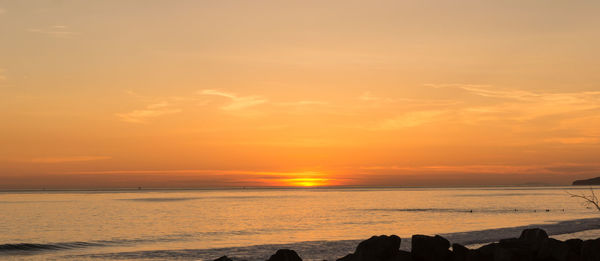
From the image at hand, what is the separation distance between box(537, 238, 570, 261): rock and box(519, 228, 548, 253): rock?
40 centimetres

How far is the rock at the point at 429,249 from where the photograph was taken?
774 inches

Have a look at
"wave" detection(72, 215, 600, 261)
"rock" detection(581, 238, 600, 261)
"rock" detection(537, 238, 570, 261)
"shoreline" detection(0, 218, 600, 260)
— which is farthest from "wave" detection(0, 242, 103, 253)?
"rock" detection(581, 238, 600, 261)

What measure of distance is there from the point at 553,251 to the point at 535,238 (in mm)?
2108

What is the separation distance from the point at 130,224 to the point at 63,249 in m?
20.7

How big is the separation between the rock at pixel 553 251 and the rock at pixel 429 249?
3.15 metres

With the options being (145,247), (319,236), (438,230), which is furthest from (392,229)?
(145,247)

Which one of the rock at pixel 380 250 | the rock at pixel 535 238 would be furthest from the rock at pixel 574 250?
the rock at pixel 380 250

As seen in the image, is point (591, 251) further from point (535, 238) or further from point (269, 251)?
point (269, 251)

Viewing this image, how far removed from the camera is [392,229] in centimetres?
5275

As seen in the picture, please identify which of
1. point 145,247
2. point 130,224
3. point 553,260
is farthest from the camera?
point 130,224

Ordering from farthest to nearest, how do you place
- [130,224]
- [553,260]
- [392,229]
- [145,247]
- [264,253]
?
[130,224] < [392,229] < [145,247] < [264,253] < [553,260]

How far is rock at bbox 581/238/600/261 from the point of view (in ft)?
61.7

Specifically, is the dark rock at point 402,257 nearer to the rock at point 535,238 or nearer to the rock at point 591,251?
the rock at point 535,238

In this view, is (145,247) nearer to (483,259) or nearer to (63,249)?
(63,249)
